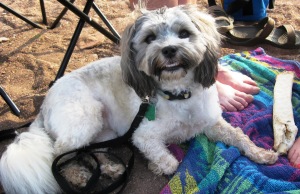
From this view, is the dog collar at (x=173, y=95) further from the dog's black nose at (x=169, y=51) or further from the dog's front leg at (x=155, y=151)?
the dog's black nose at (x=169, y=51)

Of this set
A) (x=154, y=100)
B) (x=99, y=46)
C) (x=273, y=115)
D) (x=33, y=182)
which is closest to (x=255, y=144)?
(x=273, y=115)

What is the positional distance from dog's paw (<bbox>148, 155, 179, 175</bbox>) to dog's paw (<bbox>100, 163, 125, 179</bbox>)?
24 centimetres

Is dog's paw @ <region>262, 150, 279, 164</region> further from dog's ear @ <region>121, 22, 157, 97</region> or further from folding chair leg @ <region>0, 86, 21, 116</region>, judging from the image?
folding chair leg @ <region>0, 86, 21, 116</region>

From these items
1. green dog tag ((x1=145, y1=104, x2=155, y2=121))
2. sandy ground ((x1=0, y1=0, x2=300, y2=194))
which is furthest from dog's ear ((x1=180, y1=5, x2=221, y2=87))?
sandy ground ((x1=0, y1=0, x2=300, y2=194))

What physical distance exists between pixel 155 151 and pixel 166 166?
0.41 feet

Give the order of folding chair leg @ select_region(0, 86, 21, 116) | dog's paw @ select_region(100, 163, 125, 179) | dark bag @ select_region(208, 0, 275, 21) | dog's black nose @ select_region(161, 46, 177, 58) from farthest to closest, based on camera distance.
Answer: dark bag @ select_region(208, 0, 275, 21), folding chair leg @ select_region(0, 86, 21, 116), dog's paw @ select_region(100, 163, 125, 179), dog's black nose @ select_region(161, 46, 177, 58)

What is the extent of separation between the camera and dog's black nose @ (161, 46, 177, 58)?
209cm

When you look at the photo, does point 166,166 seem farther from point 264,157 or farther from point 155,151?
point 264,157

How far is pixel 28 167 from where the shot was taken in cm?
220

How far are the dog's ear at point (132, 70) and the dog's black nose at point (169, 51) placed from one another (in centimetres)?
25

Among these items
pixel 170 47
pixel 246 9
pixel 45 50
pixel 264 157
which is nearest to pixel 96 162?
pixel 170 47

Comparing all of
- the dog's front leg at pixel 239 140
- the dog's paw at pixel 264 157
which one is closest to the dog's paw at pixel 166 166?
the dog's front leg at pixel 239 140

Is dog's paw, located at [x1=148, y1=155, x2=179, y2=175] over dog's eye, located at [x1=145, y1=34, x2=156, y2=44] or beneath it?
beneath

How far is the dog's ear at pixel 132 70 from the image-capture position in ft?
7.45
